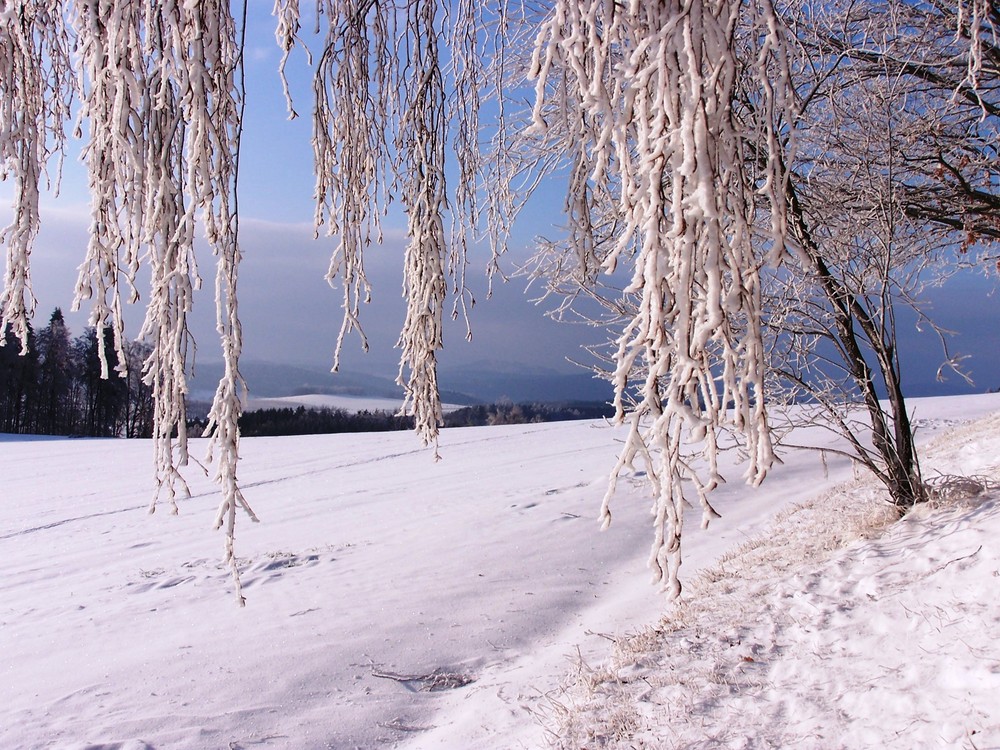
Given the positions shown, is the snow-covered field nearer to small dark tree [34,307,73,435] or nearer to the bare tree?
the bare tree

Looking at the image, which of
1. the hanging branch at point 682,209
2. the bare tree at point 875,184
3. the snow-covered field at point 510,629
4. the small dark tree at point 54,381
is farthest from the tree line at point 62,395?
the hanging branch at point 682,209

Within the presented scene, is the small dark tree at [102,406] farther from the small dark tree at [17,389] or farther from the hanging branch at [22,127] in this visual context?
the hanging branch at [22,127]

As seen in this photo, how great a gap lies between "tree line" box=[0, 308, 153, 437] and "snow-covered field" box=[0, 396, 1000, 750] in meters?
23.1

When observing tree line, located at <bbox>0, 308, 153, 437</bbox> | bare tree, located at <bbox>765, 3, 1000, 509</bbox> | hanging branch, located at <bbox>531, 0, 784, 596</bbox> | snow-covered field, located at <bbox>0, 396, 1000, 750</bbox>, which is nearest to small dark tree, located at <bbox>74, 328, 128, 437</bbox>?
tree line, located at <bbox>0, 308, 153, 437</bbox>

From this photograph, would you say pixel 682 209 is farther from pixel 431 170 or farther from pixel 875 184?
pixel 875 184

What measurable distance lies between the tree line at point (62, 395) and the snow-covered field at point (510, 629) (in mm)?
23150

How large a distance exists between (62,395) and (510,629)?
3397 centimetres

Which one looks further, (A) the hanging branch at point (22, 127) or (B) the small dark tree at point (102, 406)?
(B) the small dark tree at point (102, 406)

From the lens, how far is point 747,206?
52.1 inches

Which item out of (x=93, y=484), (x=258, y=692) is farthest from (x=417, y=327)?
(x=93, y=484)

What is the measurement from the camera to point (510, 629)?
213 inches

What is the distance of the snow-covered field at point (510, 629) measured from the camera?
3221 mm

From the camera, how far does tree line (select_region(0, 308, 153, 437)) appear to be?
29.3 meters

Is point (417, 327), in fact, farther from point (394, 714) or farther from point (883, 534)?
point (883, 534)
